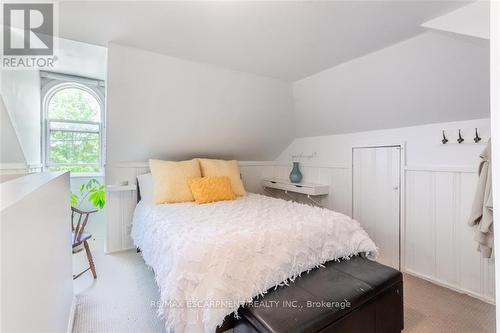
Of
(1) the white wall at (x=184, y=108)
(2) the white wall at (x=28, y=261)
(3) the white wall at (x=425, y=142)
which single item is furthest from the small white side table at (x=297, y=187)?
(2) the white wall at (x=28, y=261)

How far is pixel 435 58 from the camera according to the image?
2012mm

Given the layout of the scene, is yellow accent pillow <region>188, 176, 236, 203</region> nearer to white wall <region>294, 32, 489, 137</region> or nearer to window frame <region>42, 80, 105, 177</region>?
white wall <region>294, 32, 489, 137</region>

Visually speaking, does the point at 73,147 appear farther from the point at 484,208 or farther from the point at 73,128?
the point at 484,208

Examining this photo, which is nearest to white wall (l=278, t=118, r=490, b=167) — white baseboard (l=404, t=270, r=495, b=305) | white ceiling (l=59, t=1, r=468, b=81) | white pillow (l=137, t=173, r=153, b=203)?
white ceiling (l=59, t=1, r=468, b=81)

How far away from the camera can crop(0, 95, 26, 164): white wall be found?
2.05 metres

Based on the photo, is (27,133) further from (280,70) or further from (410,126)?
(410,126)

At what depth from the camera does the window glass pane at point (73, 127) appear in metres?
3.41

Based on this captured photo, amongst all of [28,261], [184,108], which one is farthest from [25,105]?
[28,261]

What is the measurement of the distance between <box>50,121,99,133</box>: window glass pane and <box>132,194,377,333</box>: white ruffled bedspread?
2.19 meters

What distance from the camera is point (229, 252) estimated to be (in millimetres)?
1497

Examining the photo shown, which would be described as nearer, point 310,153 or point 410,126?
point 410,126

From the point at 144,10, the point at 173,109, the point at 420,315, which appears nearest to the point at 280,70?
the point at 173,109

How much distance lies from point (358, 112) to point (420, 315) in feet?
6.81

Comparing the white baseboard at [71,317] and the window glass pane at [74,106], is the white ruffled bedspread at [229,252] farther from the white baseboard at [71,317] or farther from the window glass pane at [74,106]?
the window glass pane at [74,106]
